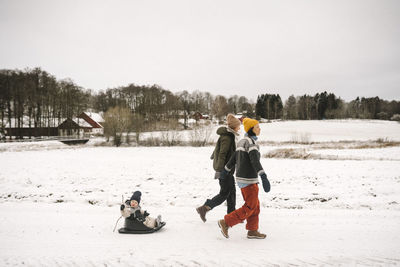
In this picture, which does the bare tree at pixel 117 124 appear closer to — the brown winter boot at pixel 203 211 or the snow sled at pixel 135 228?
the snow sled at pixel 135 228

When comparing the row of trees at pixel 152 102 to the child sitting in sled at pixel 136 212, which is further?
the row of trees at pixel 152 102

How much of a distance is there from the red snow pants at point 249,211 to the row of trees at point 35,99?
46998 mm

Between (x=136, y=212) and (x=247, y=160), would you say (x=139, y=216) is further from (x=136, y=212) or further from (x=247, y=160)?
(x=247, y=160)

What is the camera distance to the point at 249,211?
3625 mm

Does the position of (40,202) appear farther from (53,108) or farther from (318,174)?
(53,108)

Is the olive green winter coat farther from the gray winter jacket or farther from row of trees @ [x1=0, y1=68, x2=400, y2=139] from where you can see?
row of trees @ [x1=0, y1=68, x2=400, y2=139]

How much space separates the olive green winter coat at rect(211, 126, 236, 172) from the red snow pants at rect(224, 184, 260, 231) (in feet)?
2.21

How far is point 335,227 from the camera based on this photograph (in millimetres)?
4168

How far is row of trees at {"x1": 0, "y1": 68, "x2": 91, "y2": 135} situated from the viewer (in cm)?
4050

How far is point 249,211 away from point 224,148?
1.19 meters

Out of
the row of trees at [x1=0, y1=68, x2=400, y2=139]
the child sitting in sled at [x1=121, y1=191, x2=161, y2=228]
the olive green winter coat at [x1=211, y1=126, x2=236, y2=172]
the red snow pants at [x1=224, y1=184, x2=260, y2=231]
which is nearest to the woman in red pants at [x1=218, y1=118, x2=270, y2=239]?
the red snow pants at [x1=224, y1=184, x2=260, y2=231]

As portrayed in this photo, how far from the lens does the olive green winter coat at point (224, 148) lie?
13.6 feet

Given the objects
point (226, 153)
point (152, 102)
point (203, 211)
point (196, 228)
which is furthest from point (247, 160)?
point (152, 102)

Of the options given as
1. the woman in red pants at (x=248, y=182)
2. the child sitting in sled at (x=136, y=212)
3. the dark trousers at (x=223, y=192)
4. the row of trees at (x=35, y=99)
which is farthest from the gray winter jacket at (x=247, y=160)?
the row of trees at (x=35, y=99)
